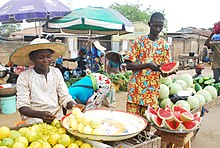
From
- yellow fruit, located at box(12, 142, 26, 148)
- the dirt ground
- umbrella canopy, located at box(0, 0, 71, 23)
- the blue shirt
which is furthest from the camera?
umbrella canopy, located at box(0, 0, 71, 23)

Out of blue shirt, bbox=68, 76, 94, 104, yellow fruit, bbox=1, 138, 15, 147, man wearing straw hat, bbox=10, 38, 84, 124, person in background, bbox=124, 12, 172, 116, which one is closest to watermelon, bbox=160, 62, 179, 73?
person in background, bbox=124, 12, 172, 116

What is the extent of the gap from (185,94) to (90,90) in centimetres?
166

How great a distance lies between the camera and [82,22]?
20.5 ft

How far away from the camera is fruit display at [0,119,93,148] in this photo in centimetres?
153

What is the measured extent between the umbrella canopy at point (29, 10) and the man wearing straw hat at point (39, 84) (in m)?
3.81

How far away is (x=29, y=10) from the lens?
605 centimetres

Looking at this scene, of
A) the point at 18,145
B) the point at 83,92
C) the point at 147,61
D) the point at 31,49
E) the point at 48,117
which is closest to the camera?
the point at 18,145

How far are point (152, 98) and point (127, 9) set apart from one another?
30294 mm

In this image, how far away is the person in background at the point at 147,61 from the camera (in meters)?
2.86

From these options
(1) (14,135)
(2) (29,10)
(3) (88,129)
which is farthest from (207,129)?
(2) (29,10)

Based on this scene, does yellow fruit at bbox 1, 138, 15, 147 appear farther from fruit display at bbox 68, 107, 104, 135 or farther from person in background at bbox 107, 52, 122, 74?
person in background at bbox 107, 52, 122, 74

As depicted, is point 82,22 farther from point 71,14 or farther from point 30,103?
point 30,103

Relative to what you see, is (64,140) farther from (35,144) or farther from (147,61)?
(147,61)

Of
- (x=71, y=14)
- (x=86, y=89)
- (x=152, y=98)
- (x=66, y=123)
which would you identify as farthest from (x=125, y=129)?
(x=71, y=14)
